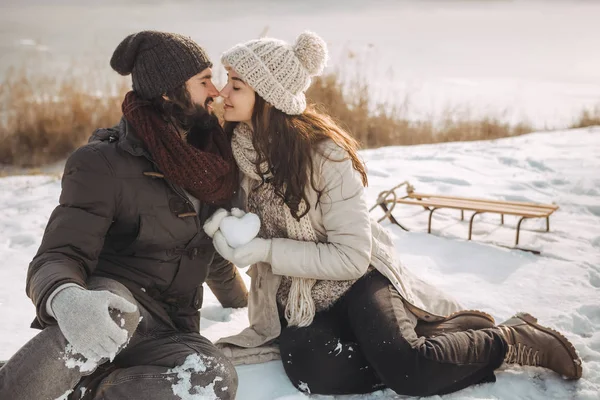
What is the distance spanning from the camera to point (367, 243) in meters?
2.41

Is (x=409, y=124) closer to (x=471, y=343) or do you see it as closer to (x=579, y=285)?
(x=579, y=285)

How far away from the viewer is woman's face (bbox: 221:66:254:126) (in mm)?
2393

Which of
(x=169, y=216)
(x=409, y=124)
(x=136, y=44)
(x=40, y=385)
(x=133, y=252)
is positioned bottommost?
(x=409, y=124)

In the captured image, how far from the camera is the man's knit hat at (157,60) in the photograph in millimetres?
2260

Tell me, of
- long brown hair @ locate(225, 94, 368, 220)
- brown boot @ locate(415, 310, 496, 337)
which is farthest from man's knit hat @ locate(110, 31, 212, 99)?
brown boot @ locate(415, 310, 496, 337)

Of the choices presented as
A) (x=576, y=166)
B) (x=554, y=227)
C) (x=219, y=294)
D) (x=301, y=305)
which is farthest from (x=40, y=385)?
(x=576, y=166)

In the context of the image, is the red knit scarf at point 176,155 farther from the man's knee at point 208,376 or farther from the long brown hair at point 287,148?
the man's knee at point 208,376

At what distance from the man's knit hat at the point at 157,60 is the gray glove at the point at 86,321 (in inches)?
35.6

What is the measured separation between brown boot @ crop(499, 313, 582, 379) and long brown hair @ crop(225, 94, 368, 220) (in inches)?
41.5

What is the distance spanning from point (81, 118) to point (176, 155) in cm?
537

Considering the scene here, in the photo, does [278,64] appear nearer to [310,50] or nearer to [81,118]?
[310,50]

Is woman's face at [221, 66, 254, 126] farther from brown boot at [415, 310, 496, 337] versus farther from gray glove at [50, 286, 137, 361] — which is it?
brown boot at [415, 310, 496, 337]

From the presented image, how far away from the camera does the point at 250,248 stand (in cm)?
232

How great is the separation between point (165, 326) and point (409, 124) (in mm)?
6408
